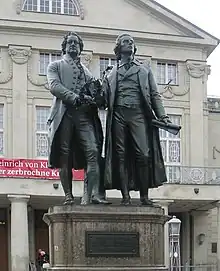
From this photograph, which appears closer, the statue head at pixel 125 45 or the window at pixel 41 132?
the statue head at pixel 125 45

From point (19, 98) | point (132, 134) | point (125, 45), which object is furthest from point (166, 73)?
point (132, 134)

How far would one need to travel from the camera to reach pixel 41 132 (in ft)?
124

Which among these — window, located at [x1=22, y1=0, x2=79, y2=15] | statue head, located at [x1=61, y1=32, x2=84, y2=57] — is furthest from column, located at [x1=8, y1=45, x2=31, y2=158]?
statue head, located at [x1=61, y1=32, x2=84, y2=57]

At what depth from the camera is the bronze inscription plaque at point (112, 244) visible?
10.3 metres

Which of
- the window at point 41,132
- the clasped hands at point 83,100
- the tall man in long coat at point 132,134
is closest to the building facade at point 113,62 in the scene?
the window at point 41,132

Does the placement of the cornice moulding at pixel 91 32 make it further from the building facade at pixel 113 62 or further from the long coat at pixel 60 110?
the long coat at pixel 60 110

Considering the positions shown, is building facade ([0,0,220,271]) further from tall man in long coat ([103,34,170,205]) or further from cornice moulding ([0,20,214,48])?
tall man in long coat ([103,34,170,205])

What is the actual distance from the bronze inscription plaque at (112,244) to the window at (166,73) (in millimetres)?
29961

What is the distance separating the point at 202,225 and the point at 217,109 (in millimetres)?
5980

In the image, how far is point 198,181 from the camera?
36.4 m

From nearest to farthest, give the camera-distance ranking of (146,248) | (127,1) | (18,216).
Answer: (146,248) → (18,216) → (127,1)

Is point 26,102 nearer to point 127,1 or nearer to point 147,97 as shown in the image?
point 127,1

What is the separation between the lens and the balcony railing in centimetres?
3659

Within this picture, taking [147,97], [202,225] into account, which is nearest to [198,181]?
[202,225]
